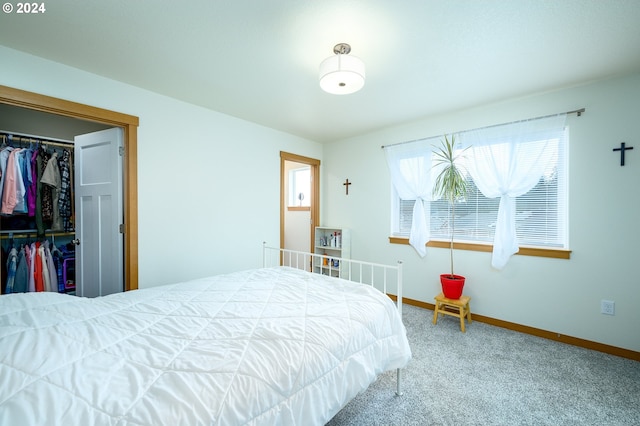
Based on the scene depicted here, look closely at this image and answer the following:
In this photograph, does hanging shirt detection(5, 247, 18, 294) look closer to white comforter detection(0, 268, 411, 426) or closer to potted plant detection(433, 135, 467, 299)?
white comforter detection(0, 268, 411, 426)

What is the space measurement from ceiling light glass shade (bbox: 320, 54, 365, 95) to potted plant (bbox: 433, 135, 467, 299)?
1.63 metres

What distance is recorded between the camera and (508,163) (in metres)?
2.71

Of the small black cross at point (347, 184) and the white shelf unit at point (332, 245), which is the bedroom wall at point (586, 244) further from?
the small black cross at point (347, 184)

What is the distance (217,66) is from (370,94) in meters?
1.37

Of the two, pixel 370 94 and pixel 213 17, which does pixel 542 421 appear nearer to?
pixel 370 94

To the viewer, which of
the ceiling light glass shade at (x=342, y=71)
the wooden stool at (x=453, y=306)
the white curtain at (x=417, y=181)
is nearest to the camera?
the ceiling light glass shade at (x=342, y=71)

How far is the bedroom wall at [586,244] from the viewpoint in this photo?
2.22 m

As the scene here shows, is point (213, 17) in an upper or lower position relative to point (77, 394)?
upper

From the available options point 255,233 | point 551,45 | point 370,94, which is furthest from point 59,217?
point 551,45

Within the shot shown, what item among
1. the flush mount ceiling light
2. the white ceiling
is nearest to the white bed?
the flush mount ceiling light

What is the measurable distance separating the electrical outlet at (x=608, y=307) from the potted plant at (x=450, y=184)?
3.51 feet

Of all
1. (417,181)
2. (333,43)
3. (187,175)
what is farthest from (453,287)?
(187,175)

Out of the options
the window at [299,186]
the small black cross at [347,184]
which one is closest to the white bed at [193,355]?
the small black cross at [347,184]

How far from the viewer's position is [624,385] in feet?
6.10
